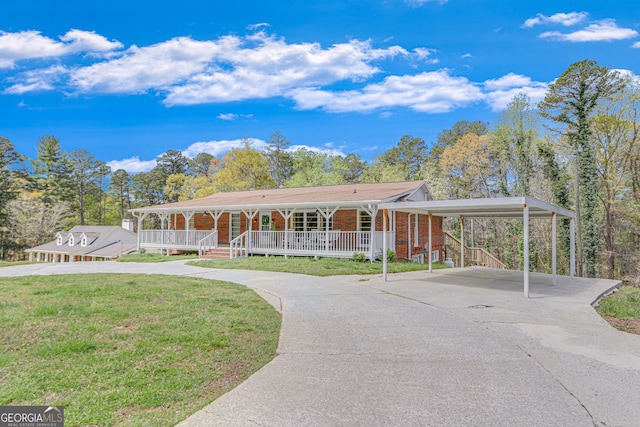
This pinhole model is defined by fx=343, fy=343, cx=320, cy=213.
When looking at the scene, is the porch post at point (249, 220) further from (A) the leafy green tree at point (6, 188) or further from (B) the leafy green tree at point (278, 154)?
(A) the leafy green tree at point (6, 188)

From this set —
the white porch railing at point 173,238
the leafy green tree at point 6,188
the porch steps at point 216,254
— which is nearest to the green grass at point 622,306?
the porch steps at point 216,254

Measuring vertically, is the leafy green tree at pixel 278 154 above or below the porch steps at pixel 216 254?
above

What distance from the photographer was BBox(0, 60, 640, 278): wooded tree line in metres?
19.0

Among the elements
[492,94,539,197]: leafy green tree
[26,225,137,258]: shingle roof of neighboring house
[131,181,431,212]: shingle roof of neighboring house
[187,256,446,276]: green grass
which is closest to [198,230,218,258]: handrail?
[131,181,431,212]: shingle roof of neighboring house

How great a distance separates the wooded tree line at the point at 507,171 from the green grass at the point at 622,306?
11.4 metres

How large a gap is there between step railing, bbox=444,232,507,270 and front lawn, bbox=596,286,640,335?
8.73 m

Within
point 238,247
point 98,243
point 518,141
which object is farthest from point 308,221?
point 98,243

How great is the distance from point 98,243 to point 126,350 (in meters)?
29.9

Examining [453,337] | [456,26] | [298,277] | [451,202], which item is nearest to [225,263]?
[298,277]

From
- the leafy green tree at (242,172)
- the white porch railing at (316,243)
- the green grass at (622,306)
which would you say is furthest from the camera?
the leafy green tree at (242,172)

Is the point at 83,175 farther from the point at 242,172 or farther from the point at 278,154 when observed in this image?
the point at 278,154

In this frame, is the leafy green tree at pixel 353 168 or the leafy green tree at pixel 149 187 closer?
the leafy green tree at pixel 353 168

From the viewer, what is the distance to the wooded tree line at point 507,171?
62.2 feet

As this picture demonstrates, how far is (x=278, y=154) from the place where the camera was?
1550 inches
